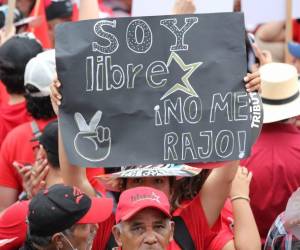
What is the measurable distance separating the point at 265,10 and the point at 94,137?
3.42m

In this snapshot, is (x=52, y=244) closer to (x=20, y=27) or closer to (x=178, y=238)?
(x=178, y=238)

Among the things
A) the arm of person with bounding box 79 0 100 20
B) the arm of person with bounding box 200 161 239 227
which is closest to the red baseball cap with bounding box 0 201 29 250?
the arm of person with bounding box 200 161 239 227

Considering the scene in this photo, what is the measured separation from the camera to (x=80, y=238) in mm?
4758

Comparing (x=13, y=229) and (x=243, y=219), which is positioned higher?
(x=13, y=229)

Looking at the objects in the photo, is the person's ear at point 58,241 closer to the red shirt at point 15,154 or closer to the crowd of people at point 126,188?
the crowd of people at point 126,188

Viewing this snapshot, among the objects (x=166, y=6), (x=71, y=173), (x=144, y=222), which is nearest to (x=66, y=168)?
(x=71, y=173)

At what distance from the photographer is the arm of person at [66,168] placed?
16.1 feet

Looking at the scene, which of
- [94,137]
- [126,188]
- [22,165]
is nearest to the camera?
[94,137]

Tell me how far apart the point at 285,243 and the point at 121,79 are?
44.7 inches

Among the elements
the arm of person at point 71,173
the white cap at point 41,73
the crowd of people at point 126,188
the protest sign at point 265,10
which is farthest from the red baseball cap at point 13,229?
the protest sign at point 265,10

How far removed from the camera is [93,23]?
4.92 meters

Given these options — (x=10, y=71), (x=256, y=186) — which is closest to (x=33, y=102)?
(x=10, y=71)

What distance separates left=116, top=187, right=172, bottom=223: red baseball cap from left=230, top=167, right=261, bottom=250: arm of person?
71 cm

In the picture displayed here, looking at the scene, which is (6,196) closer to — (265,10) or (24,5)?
(265,10)
